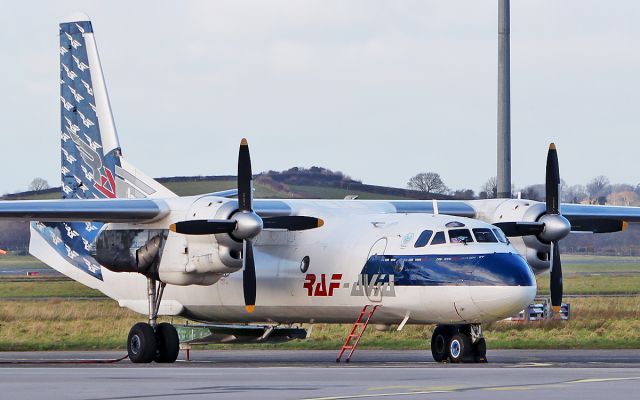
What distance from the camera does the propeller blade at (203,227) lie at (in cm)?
2356

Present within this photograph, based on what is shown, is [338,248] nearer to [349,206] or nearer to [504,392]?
[349,206]

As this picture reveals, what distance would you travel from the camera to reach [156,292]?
2566 centimetres

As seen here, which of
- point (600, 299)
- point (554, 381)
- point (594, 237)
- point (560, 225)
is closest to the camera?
point (554, 381)

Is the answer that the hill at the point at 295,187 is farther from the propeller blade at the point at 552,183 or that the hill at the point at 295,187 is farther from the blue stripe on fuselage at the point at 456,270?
the blue stripe on fuselage at the point at 456,270

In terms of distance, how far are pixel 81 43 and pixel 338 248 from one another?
9221mm

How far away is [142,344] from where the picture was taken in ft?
81.7

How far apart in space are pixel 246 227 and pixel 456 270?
151 inches

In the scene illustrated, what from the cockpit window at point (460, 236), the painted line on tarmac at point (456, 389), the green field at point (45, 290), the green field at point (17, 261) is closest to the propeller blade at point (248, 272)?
the cockpit window at point (460, 236)

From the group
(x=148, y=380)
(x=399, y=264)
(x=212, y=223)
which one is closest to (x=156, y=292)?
(x=212, y=223)

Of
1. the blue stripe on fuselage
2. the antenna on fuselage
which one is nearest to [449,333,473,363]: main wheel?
the blue stripe on fuselage

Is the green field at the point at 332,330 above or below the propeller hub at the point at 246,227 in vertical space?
below

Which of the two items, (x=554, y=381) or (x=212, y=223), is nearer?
(x=554, y=381)

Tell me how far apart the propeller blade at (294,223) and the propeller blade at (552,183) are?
4.31m

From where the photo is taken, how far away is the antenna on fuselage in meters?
27.4
